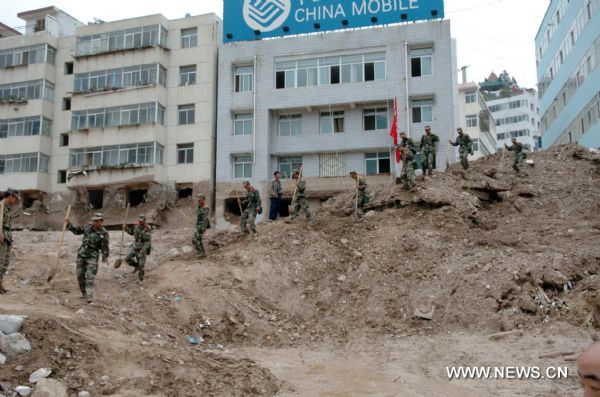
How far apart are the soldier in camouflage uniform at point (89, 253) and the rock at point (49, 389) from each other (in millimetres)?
3846

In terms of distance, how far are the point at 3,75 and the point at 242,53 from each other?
15627 millimetres

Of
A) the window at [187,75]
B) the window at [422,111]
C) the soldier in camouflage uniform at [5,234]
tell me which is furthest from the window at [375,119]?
the soldier in camouflage uniform at [5,234]

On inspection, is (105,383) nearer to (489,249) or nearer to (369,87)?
(489,249)

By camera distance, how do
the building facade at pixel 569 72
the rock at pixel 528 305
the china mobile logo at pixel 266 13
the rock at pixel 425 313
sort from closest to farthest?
1. the rock at pixel 528 305
2. the rock at pixel 425 313
3. the building facade at pixel 569 72
4. the china mobile logo at pixel 266 13

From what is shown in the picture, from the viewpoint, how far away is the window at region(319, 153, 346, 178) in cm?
2952

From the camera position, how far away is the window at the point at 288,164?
98.9ft

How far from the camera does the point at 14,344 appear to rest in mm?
7707

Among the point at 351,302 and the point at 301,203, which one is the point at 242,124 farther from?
the point at 351,302

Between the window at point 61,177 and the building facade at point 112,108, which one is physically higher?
the building facade at point 112,108

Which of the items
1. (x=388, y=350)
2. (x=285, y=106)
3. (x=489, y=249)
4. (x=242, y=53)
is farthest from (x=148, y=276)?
(x=242, y=53)

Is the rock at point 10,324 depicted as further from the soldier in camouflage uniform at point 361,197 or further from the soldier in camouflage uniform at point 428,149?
the soldier in camouflage uniform at point 428,149

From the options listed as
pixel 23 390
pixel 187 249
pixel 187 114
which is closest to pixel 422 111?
pixel 187 114

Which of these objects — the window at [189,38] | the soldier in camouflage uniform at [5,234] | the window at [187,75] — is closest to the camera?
the soldier in camouflage uniform at [5,234]

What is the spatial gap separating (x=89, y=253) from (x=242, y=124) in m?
20.4
